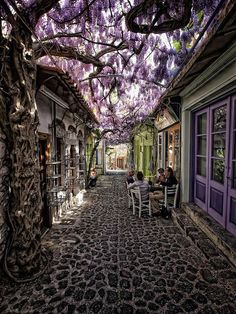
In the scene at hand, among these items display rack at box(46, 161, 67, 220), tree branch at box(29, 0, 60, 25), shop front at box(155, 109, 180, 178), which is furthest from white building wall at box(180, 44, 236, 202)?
display rack at box(46, 161, 67, 220)

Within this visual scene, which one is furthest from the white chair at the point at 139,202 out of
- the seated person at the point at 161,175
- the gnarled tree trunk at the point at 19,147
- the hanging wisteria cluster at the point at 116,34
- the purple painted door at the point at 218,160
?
the hanging wisteria cluster at the point at 116,34

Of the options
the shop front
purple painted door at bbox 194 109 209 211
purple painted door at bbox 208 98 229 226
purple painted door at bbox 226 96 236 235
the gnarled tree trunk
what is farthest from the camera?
the shop front

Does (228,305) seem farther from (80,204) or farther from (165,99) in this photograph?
(80,204)

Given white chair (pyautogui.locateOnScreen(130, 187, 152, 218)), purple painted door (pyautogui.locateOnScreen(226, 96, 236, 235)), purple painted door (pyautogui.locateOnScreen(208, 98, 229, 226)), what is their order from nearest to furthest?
purple painted door (pyautogui.locateOnScreen(226, 96, 236, 235)) → purple painted door (pyautogui.locateOnScreen(208, 98, 229, 226)) → white chair (pyautogui.locateOnScreen(130, 187, 152, 218))

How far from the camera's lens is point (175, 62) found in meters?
5.13

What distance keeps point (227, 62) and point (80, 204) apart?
206 inches

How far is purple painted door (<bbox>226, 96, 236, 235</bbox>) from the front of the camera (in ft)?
9.32

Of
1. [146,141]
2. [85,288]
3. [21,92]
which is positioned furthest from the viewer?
[146,141]

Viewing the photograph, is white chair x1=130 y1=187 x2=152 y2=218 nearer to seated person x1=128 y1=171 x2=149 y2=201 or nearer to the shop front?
seated person x1=128 y1=171 x2=149 y2=201

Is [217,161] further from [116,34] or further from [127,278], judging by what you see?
[116,34]

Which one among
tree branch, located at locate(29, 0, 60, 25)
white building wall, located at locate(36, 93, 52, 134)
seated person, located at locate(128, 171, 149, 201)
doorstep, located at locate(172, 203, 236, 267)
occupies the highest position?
tree branch, located at locate(29, 0, 60, 25)

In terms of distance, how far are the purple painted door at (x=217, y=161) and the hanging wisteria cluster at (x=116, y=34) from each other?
1621 mm

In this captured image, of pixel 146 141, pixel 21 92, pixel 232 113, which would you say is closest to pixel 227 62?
pixel 232 113

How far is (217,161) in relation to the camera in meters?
3.44
